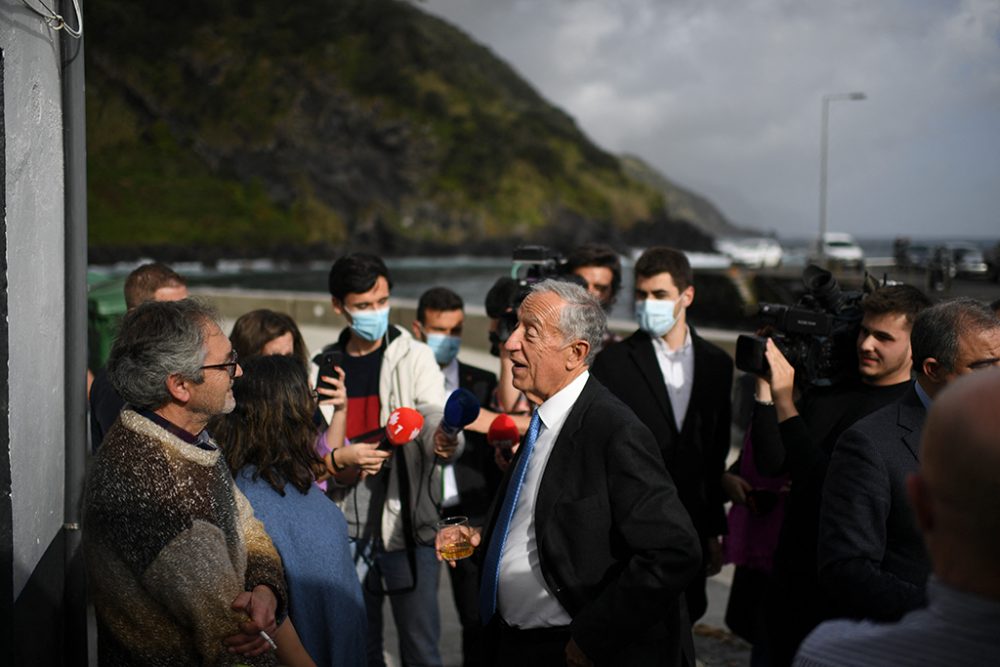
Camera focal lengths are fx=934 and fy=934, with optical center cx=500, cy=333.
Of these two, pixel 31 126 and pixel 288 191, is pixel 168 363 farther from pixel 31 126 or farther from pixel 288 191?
pixel 288 191

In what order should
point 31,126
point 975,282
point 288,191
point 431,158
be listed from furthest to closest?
point 431,158 < point 288,191 < point 975,282 < point 31,126

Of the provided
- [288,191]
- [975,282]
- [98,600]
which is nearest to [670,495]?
[98,600]

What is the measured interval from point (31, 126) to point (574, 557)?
202 cm

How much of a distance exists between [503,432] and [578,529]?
100 centimetres

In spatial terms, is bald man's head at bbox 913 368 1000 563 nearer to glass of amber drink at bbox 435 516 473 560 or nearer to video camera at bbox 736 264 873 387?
glass of amber drink at bbox 435 516 473 560

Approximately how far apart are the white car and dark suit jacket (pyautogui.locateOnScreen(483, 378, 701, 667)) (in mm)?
38236

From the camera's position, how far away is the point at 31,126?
278 centimetres

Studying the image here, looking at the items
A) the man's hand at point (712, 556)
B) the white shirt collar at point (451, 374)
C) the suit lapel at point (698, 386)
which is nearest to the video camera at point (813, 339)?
the suit lapel at point (698, 386)

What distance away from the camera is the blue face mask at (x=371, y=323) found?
3.99 meters

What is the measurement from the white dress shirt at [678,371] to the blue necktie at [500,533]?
4.71 ft

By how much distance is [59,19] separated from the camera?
293cm

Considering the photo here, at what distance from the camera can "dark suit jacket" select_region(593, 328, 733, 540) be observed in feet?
12.8

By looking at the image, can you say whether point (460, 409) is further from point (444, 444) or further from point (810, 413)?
point (810, 413)

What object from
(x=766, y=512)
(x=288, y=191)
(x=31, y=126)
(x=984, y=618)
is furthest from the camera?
(x=288, y=191)
